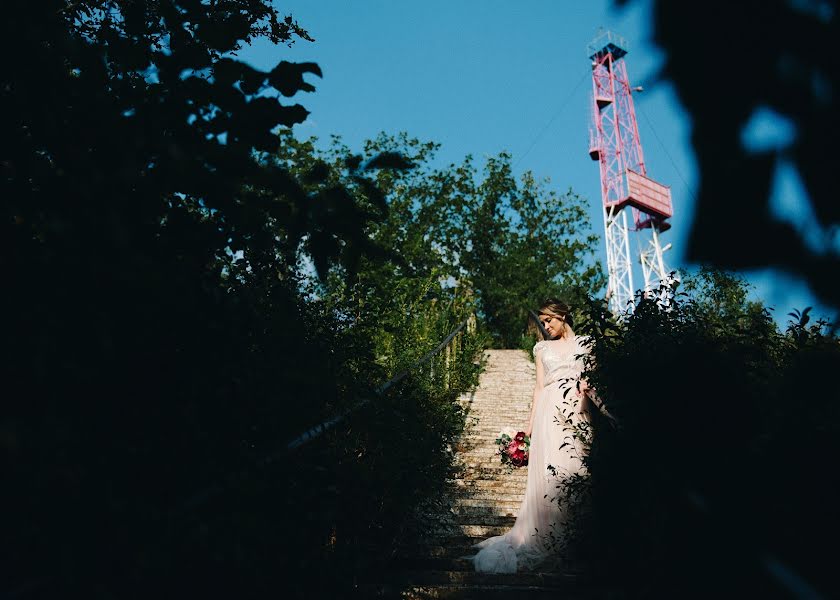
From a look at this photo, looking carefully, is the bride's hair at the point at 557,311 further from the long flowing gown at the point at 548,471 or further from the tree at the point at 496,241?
the tree at the point at 496,241

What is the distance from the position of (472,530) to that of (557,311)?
2081mm

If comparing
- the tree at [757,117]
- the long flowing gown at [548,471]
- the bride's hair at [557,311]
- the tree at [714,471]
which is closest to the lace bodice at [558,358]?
the long flowing gown at [548,471]

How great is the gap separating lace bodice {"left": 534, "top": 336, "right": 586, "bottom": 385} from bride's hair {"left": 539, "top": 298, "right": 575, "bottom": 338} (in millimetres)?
209

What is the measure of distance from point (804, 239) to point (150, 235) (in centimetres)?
171

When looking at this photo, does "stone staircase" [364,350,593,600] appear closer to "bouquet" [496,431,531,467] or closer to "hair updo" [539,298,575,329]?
"bouquet" [496,431,531,467]

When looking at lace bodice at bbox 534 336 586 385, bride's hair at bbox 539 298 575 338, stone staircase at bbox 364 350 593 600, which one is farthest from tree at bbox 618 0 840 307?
bride's hair at bbox 539 298 575 338

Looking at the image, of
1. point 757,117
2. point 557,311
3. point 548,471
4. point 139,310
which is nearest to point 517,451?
point 548,471

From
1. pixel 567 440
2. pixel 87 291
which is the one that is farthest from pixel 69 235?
pixel 567 440

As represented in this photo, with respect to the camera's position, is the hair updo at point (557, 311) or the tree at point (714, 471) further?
the hair updo at point (557, 311)

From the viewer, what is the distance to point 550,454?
534 centimetres

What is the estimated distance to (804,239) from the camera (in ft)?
2.71

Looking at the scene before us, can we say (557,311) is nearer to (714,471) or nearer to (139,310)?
(714,471)

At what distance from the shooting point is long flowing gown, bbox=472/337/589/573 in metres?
4.72

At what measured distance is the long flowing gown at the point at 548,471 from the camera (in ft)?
15.5
